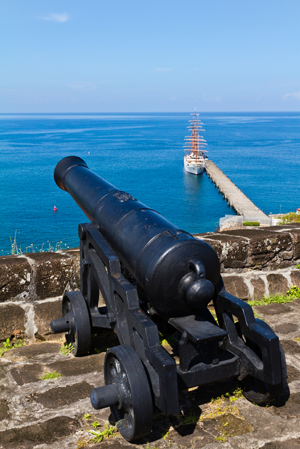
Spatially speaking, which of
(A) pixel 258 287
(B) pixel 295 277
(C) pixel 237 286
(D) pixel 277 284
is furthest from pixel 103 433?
(B) pixel 295 277

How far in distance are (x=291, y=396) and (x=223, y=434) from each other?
0.60 metres

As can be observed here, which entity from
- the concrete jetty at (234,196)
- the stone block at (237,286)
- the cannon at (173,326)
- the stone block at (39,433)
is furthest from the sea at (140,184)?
the stone block at (39,433)

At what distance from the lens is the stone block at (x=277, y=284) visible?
14.1 ft

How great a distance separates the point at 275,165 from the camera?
64250 mm

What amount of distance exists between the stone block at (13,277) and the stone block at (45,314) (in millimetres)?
217

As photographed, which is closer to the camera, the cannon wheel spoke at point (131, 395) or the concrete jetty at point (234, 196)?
the cannon wheel spoke at point (131, 395)

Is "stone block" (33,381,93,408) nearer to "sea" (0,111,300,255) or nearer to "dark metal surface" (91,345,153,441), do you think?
"dark metal surface" (91,345,153,441)

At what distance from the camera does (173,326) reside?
2350 mm

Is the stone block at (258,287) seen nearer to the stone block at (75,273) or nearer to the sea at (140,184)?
the stone block at (75,273)

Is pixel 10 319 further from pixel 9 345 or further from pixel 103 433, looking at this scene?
pixel 103 433

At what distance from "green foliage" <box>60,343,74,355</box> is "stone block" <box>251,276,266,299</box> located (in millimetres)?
1956

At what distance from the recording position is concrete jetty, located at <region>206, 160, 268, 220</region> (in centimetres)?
3922

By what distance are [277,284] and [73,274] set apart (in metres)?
2.12

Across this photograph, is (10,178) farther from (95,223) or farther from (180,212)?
(95,223)
